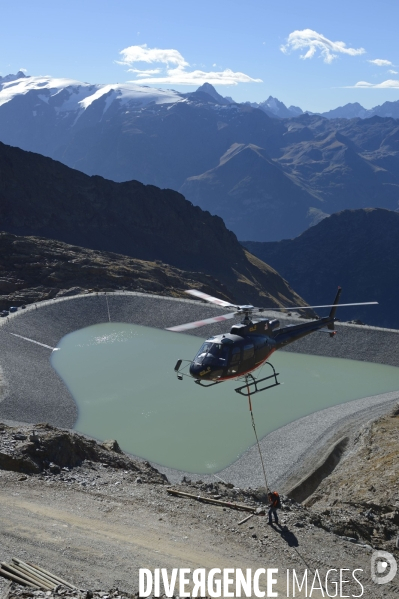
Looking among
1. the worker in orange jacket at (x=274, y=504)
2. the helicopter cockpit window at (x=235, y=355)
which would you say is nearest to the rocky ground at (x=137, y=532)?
the worker in orange jacket at (x=274, y=504)

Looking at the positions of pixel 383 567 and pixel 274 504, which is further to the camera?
pixel 274 504

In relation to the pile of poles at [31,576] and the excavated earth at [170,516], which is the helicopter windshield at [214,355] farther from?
the pile of poles at [31,576]

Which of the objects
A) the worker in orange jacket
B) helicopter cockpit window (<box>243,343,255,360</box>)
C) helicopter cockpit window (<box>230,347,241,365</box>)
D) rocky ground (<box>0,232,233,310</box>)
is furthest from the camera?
rocky ground (<box>0,232,233,310</box>)

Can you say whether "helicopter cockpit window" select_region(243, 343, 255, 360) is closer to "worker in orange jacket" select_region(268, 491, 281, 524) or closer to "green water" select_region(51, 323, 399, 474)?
"worker in orange jacket" select_region(268, 491, 281, 524)

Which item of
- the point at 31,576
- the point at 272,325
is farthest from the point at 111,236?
the point at 31,576

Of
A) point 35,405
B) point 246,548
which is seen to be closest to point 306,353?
point 35,405

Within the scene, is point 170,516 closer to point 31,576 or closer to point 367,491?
point 31,576

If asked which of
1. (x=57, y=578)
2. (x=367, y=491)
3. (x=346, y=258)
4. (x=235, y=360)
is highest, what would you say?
(x=346, y=258)

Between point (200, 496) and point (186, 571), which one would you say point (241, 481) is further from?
point (186, 571)

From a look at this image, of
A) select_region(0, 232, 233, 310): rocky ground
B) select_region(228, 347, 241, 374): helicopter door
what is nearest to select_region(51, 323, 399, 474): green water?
select_region(228, 347, 241, 374): helicopter door
